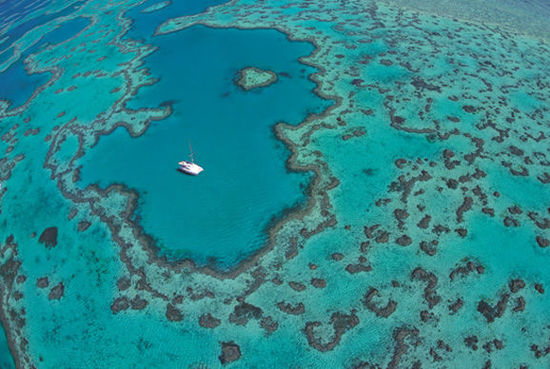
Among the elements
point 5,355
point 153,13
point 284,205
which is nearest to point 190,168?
point 284,205

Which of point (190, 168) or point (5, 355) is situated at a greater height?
point (190, 168)

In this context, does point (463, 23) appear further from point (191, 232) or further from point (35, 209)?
point (35, 209)

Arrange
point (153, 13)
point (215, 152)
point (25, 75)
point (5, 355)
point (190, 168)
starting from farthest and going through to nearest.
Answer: point (153, 13), point (25, 75), point (215, 152), point (190, 168), point (5, 355)

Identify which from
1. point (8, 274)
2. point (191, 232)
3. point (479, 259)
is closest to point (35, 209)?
point (8, 274)

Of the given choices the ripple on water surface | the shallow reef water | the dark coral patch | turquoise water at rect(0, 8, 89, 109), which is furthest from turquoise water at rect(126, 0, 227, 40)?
the dark coral patch

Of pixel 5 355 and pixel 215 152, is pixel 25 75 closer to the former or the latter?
pixel 215 152

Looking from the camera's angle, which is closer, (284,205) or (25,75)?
(284,205)
